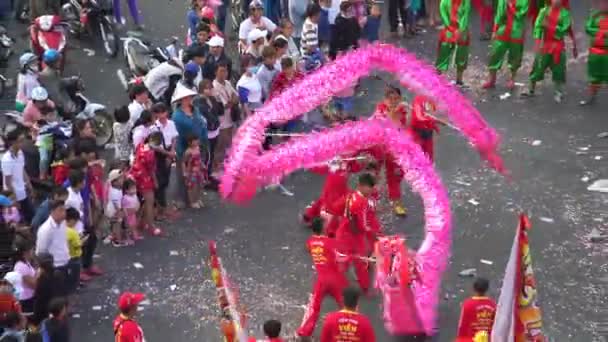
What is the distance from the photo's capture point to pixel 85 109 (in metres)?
13.0

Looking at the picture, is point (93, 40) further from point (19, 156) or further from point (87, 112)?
point (19, 156)

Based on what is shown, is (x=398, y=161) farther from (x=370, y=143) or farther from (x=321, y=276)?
(x=321, y=276)

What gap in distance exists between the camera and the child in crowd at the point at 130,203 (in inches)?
424

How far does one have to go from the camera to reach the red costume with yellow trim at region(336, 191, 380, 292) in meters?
9.56

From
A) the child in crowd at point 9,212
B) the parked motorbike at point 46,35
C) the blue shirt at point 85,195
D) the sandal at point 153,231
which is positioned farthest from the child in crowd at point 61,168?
the parked motorbike at point 46,35

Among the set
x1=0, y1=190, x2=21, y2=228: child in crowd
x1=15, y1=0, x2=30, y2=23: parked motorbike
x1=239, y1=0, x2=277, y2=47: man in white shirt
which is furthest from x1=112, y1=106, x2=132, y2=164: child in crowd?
x1=15, y1=0, x2=30, y2=23: parked motorbike

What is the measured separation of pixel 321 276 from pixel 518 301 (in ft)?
7.34

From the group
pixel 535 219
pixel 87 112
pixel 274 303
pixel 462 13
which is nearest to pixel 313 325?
pixel 274 303

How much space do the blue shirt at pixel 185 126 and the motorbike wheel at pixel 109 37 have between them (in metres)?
4.50

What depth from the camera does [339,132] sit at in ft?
34.1

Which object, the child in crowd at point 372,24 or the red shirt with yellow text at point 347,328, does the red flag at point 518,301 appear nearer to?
the red shirt with yellow text at point 347,328

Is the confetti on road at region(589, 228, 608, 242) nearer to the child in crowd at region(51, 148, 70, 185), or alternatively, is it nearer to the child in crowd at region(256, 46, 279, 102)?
the child in crowd at region(256, 46, 279, 102)

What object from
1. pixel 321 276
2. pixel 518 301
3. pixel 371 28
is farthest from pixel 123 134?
pixel 518 301

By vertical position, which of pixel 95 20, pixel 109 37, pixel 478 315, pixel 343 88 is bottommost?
pixel 478 315
